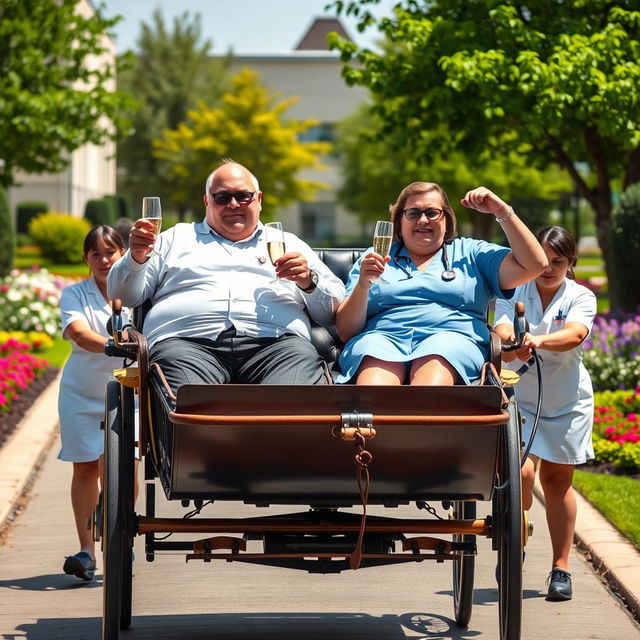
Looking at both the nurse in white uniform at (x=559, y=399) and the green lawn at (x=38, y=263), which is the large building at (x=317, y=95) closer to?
the green lawn at (x=38, y=263)

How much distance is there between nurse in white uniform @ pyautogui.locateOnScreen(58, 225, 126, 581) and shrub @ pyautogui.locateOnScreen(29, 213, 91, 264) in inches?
1260

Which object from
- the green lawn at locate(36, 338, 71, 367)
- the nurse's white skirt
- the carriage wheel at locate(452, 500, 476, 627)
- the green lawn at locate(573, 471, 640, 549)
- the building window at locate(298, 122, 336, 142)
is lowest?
the green lawn at locate(36, 338, 71, 367)

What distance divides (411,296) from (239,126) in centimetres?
4594

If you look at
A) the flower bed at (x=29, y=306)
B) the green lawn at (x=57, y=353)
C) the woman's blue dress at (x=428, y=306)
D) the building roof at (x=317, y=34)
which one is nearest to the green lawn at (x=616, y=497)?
the woman's blue dress at (x=428, y=306)

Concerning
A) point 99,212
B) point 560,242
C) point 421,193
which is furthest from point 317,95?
point 421,193

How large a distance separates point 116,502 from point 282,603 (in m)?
1.59

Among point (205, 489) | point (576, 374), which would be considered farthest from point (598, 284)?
point (205, 489)

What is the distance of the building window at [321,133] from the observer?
7081cm

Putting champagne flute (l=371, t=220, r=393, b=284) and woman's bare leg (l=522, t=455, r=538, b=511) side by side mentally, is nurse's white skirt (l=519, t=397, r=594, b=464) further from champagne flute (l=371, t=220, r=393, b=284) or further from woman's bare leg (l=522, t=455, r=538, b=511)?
champagne flute (l=371, t=220, r=393, b=284)

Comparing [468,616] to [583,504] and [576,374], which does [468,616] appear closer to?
[576,374]

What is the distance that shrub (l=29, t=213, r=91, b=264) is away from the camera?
3834cm

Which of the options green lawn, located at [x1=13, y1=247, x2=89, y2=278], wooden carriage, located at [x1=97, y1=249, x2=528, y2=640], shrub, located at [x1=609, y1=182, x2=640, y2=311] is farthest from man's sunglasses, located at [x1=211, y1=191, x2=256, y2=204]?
green lawn, located at [x1=13, y1=247, x2=89, y2=278]

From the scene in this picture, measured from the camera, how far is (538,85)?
13797 millimetres

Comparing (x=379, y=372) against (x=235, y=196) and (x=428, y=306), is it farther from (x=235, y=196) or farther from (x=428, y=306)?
(x=235, y=196)
